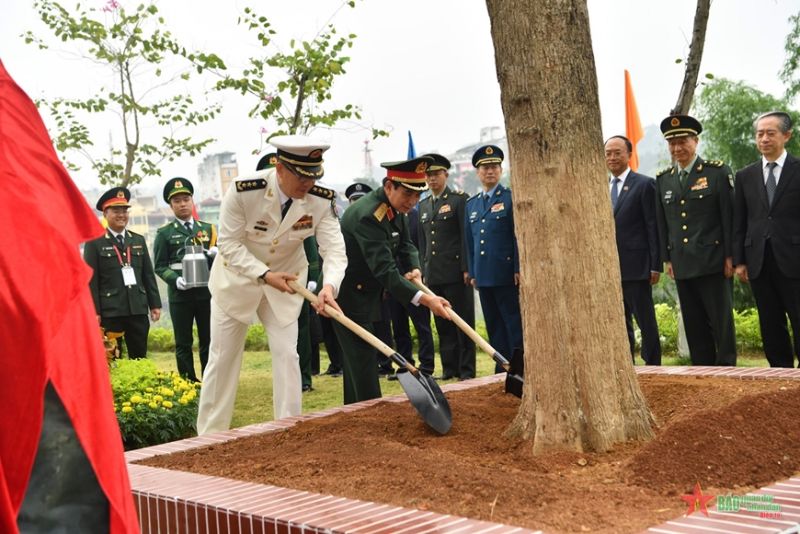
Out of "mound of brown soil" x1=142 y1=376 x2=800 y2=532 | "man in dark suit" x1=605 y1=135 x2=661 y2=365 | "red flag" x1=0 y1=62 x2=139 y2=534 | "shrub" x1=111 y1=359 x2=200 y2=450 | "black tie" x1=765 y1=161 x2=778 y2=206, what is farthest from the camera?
"man in dark suit" x1=605 y1=135 x2=661 y2=365

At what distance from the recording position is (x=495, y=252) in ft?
27.8

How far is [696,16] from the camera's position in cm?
794

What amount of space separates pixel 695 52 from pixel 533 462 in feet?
17.3

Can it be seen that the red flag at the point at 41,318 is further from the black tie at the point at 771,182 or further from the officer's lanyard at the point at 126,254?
the officer's lanyard at the point at 126,254

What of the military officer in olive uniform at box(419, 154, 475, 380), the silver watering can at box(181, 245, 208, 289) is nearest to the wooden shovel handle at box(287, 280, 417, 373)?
the military officer in olive uniform at box(419, 154, 475, 380)

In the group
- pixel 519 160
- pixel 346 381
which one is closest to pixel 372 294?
pixel 346 381

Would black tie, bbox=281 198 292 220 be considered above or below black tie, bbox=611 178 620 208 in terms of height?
below

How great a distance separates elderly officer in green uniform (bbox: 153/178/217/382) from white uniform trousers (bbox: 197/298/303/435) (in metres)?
3.71

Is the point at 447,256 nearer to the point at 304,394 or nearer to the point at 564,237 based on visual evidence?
the point at 304,394

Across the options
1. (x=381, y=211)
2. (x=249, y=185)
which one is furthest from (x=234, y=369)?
(x=381, y=211)

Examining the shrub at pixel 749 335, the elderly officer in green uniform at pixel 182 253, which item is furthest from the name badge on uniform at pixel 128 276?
the shrub at pixel 749 335

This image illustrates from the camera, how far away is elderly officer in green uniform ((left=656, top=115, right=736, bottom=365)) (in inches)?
275

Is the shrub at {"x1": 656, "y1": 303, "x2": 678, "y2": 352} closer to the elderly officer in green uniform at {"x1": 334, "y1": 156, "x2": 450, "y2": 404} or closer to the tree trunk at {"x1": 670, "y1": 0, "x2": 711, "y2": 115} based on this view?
the tree trunk at {"x1": 670, "y1": 0, "x2": 711, "y2": 115}

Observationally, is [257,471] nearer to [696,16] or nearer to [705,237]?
[705,237]
